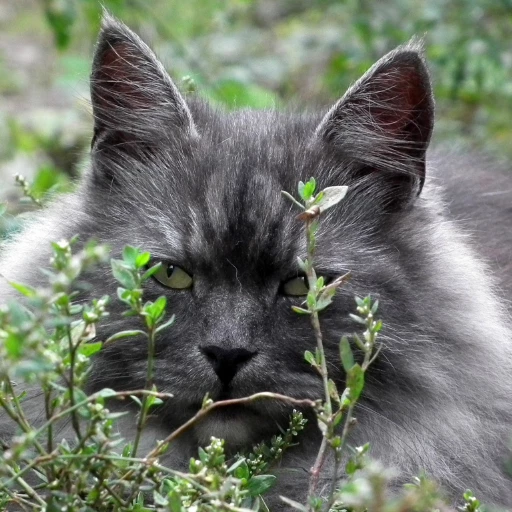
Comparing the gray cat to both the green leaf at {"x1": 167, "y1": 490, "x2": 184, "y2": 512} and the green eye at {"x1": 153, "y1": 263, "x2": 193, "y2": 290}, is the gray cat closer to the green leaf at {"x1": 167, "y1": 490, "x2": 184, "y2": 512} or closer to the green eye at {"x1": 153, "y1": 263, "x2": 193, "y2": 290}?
the green eye at {"x1": 153, "y1": 263, "x2": 193, "y2": 290}

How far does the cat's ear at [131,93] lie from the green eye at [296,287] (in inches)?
25.1

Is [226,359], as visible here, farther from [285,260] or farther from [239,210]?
[239,210]

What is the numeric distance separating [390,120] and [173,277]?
91cm

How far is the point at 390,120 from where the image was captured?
10.1 feet

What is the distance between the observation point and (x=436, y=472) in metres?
2.87

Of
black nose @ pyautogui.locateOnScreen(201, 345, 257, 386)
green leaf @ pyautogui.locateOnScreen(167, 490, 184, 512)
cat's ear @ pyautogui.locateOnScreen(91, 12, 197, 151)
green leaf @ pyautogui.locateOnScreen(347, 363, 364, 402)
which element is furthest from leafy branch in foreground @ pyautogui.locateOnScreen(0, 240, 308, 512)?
cat's ear @ pyautogui.locateOnScreen(91, 12, 197, 151)

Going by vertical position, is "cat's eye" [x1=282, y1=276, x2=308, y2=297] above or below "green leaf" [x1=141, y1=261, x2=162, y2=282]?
below

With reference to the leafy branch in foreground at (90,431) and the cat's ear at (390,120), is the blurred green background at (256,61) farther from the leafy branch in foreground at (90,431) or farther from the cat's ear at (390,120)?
the leafy branch in foreground at (90,431)

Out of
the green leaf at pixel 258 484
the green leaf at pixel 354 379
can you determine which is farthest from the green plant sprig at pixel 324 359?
the green leaf at pixel 258 484

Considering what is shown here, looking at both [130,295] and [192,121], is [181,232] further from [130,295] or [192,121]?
[130,295]

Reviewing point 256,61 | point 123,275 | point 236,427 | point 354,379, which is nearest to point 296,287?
point 236,427

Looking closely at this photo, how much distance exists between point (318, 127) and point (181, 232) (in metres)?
0.60

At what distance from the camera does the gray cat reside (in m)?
2.66

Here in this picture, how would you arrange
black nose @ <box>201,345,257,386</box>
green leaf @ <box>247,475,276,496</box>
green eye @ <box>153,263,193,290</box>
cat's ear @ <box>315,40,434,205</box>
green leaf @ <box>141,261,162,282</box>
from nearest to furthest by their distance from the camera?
green leaf @ <box>141,261,162,282</box> → green leaf @ <box>247,475,276,496</box> → black nose @ <box>201,345,257,386</box> → green eye @ <box>153,263,193,290</box> → cat's ear @ <box>315,40,434,205</box>
